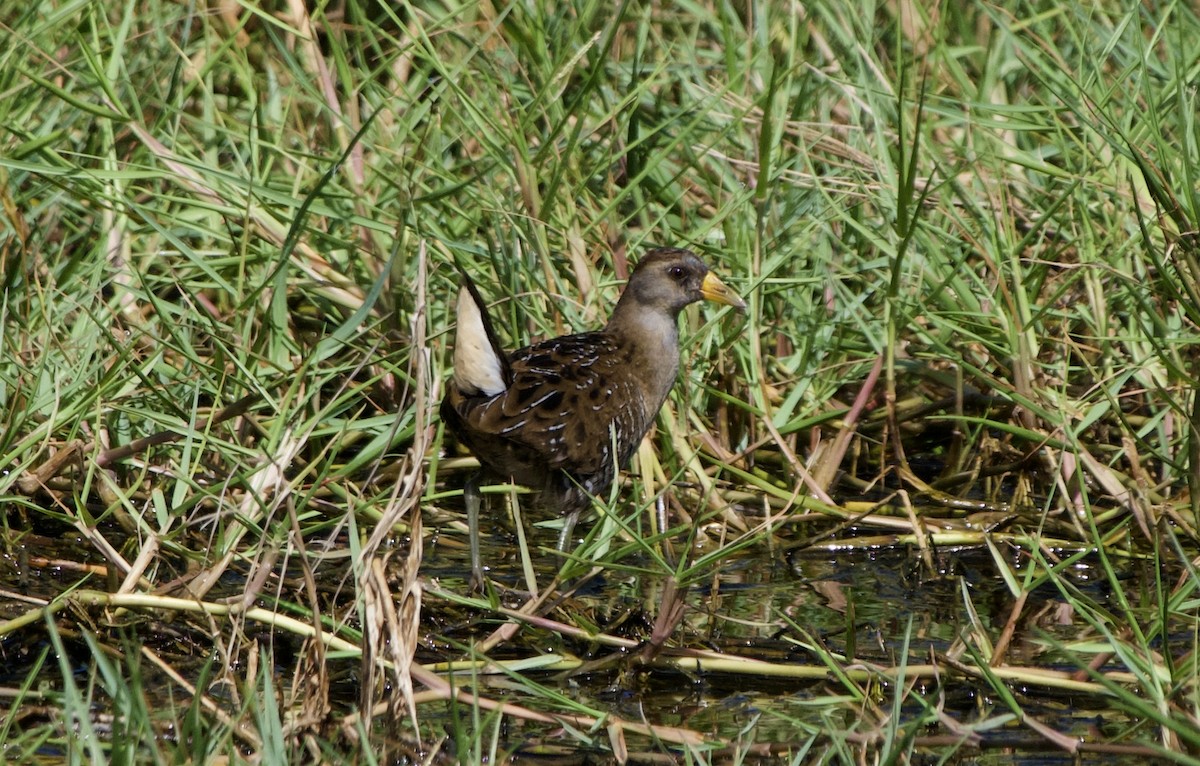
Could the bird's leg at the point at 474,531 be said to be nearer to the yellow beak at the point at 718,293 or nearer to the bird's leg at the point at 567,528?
the bird's leg at the point at 567,528

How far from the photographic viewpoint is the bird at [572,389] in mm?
3529

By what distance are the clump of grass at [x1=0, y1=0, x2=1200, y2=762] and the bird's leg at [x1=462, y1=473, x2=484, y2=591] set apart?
0.34 feet

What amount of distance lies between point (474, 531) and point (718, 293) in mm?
896

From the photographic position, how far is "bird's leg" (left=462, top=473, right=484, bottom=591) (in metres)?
3.65

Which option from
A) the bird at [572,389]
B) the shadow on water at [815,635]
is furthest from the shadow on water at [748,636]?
the bird at [572,389]

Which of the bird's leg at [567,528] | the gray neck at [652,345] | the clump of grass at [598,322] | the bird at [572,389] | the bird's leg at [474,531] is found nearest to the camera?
the clump of grass at [598,322]

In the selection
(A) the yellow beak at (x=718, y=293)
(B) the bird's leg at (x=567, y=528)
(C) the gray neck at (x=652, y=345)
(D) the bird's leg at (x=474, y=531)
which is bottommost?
(B) the bird's leg at (x=567, y=528)

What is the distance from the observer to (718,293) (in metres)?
4.00

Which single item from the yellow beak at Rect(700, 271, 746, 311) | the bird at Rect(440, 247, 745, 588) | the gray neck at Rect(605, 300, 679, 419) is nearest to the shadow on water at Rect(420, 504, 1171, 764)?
the bird at Rect(440, 247, 745, 588)

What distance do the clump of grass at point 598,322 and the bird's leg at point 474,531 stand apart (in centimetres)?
10

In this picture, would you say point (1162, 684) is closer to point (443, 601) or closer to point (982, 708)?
point (982, 708)

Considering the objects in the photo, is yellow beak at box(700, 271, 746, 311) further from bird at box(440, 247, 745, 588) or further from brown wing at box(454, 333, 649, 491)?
brown wing at box(454, 333, 649, 491)

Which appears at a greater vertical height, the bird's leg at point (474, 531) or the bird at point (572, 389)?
the bird at point (572, 389)

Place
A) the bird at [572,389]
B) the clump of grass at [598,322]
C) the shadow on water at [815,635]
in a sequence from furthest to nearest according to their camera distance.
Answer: the bird at [572,389]
the clump of grass at [598,322]
the shadow on water at [815,635]
